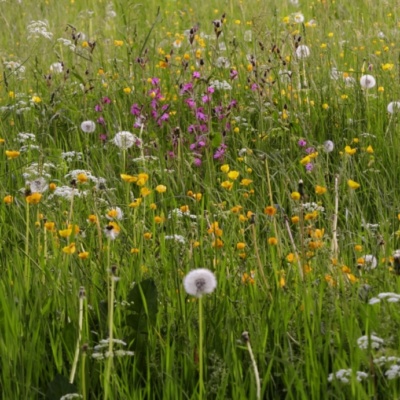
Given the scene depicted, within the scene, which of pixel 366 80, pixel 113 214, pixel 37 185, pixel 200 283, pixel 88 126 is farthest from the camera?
pixel 366 80

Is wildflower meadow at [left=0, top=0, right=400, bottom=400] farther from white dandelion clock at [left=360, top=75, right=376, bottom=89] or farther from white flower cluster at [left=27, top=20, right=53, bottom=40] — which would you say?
white flower cluster at [left=27, top=20, right=53, bottom=40]

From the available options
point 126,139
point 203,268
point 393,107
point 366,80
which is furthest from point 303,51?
point 203,268

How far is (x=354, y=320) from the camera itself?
197 cm

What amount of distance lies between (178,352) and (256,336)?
0.19 m

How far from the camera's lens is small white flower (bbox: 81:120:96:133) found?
13.0 feet

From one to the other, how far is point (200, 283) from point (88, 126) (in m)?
2.34

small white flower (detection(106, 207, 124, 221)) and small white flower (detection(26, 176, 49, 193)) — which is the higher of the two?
small white flower (detection(26, 176, 49, 193))

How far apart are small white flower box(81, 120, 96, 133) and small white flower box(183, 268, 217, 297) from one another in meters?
2.24

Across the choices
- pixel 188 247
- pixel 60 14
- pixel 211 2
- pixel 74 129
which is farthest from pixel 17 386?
pixel 211 2

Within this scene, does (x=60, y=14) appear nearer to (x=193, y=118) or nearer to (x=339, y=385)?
(x=193, y=118)

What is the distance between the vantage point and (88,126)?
4.03 m

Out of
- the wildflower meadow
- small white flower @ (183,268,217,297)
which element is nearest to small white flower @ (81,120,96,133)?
the wildflower meadow

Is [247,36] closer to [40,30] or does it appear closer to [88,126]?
[40,30]

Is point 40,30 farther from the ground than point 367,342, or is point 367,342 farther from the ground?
point 40,30
